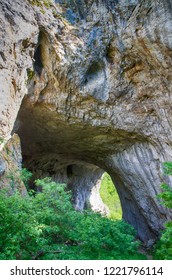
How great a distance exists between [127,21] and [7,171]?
686 cm

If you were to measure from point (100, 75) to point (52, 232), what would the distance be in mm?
6421

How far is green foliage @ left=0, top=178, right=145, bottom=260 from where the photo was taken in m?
5.42

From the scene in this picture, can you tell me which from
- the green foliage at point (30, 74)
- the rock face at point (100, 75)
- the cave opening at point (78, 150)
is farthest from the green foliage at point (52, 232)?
the cave opening at point (78, 150)

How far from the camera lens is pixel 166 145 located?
396 inches

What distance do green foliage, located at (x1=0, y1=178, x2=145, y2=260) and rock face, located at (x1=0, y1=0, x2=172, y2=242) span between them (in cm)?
252

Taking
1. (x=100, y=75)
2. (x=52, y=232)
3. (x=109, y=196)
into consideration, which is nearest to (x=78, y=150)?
(x=100, y=75)

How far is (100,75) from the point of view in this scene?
10.6 m

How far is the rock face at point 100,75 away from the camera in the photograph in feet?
27.7

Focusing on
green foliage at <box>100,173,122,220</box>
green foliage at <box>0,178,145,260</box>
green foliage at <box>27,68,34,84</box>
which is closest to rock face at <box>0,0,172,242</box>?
green foliage at <box>27,68,34,84</box>

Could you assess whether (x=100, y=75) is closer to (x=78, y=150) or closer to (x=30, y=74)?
(x=30, y=74)

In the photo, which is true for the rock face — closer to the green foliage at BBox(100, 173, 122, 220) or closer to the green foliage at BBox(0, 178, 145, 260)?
the green foliage at BBox(0, 178, 145, 260)

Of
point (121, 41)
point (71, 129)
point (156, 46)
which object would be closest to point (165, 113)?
point (156, 46)

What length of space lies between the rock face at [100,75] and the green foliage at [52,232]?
8.27ft

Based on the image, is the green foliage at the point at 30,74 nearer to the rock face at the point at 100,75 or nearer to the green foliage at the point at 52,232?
the rock face at the point at 100,75
